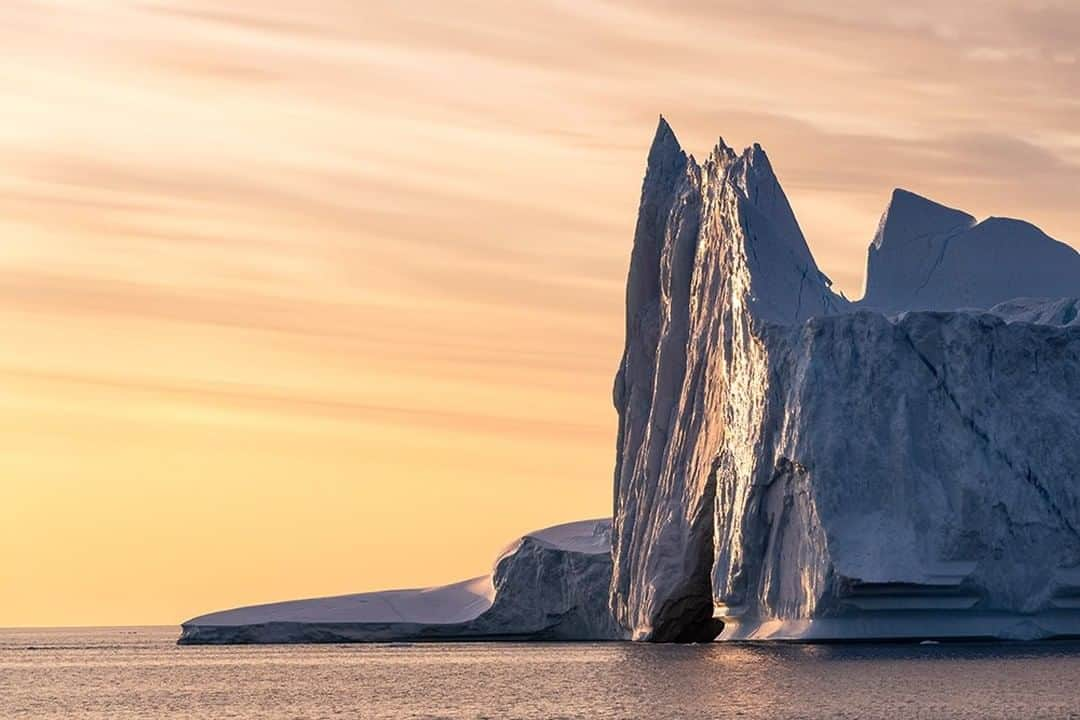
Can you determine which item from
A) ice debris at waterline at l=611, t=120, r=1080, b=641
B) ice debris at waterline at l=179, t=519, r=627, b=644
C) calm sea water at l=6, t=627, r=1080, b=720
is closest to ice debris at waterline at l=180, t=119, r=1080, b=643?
ice debris at waterline at l=611, t=120, r=1080, b=641

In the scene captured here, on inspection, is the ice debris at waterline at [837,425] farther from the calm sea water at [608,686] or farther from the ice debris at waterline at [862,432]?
the calm sea water at [608,686]

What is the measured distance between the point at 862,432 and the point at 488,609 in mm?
24055

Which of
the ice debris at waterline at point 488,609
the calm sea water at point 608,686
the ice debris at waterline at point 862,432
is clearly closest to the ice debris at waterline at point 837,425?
the ice debris at waterline at point 862,432

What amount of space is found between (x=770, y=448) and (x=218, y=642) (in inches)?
1128

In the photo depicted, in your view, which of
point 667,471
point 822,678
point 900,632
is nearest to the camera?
point 822,678

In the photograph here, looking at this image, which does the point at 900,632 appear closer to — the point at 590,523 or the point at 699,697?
the point at 699,697

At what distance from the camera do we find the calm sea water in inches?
1268

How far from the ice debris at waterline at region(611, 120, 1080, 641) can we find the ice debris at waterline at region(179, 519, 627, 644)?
820 cm

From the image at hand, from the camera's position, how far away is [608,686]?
3925 cm

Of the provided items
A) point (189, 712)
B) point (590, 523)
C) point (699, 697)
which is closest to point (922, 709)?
point (699, 697)

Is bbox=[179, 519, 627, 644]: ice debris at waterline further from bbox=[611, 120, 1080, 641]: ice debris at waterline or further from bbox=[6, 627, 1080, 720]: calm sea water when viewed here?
bbox=[611, 120, 1080, 641]: ice debris at waterline

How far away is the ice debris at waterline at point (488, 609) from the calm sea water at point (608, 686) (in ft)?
19.6

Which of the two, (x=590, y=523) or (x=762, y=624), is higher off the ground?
(x=590, y=523)

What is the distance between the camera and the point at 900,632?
43156 mm
